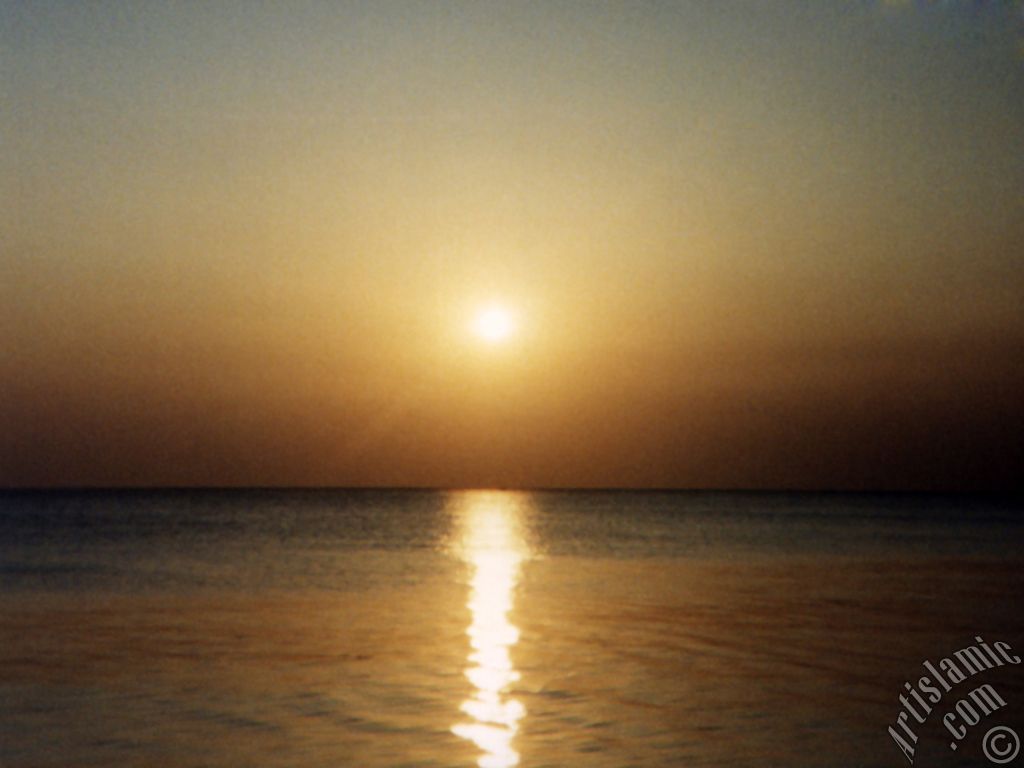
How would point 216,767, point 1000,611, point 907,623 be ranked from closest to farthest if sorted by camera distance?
1. point 216,767
2. point 907,623
3. point 1000,611

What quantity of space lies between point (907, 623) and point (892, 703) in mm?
6828

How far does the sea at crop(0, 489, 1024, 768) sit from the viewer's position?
10000 millimetres

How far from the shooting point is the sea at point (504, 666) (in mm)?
10000

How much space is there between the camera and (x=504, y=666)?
13.9 meters

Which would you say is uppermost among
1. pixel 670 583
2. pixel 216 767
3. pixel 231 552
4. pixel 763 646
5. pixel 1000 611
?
pixel 231 552

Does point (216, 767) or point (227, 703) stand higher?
point (227, 703)

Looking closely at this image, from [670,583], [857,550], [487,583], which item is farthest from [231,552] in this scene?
[857,550]

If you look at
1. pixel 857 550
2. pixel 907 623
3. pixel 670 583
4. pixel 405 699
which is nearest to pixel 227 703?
pixel 405 699

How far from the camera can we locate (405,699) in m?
11.9

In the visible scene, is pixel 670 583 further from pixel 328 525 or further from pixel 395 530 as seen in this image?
pixel 328 525

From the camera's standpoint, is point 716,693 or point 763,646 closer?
point 716,693

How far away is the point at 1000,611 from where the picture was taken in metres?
20.0

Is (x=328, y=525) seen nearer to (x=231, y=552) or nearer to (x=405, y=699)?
(x=231, y=552)

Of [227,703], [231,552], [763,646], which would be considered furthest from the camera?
[231,552]
